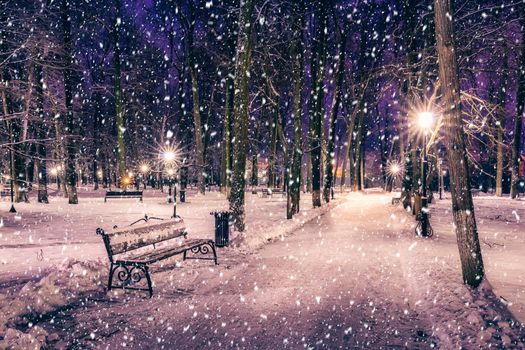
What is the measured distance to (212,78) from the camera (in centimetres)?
3144

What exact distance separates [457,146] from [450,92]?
880 millimetres

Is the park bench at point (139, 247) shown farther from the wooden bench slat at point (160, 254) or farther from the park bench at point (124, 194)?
the park bench at point (124, 194)

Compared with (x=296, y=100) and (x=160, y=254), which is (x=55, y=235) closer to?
(x=160, y=254)

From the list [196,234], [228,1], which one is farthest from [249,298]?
[228,1]

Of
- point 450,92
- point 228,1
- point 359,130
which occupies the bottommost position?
point 450,92

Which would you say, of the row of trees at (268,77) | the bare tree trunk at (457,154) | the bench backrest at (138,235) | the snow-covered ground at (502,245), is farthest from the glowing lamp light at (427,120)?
the bench backrest at (138,235)

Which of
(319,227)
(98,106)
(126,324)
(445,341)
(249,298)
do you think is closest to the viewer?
(445,341)

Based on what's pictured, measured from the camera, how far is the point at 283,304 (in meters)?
5.70

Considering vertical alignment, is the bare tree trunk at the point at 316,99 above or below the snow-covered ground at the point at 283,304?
above

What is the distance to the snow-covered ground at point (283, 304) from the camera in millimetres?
4508

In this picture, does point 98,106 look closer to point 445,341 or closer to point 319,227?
point 319,227

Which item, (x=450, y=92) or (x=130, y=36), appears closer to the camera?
(x=450, y=92)

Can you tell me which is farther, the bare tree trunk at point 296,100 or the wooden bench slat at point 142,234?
the bare tree trunk at point 296,100

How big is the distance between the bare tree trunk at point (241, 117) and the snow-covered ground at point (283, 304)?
2222 mm
